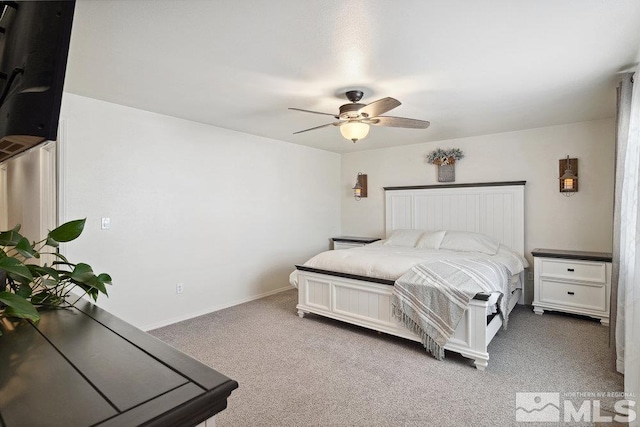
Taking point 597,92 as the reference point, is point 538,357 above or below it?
below

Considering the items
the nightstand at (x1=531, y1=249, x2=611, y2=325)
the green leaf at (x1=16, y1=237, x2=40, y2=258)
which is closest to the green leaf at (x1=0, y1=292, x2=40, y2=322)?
the green leaf at (x1=16, y1=237, x2=40, y2=258)

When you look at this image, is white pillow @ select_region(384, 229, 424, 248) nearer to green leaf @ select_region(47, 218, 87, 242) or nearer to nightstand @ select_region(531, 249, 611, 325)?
nightstand @ select_region(531, 249, 611, 325)

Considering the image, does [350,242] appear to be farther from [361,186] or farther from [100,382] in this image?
Result: [100,382]

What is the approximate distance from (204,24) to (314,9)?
0.63m

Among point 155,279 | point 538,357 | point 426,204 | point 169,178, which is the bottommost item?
point 538,357

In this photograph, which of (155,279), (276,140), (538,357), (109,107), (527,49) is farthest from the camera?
(276,140)

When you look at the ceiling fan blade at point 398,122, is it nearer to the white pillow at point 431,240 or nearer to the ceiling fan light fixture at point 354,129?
the ceiling fan light fixture at point 354,129

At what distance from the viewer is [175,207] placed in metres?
3.65

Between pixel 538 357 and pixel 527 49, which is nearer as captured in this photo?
pixel 527 49

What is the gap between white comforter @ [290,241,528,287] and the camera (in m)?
3.15

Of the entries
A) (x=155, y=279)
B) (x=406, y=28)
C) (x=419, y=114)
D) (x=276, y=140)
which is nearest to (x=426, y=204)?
(x=419, y=114)

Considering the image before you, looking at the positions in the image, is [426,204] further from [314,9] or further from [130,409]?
[130,409]

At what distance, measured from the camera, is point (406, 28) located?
6.07ft

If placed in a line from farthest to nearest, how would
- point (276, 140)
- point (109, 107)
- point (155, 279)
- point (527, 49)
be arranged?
point (276, 140)
point (155, 279)
point (109, 107)
point (527, 49)
